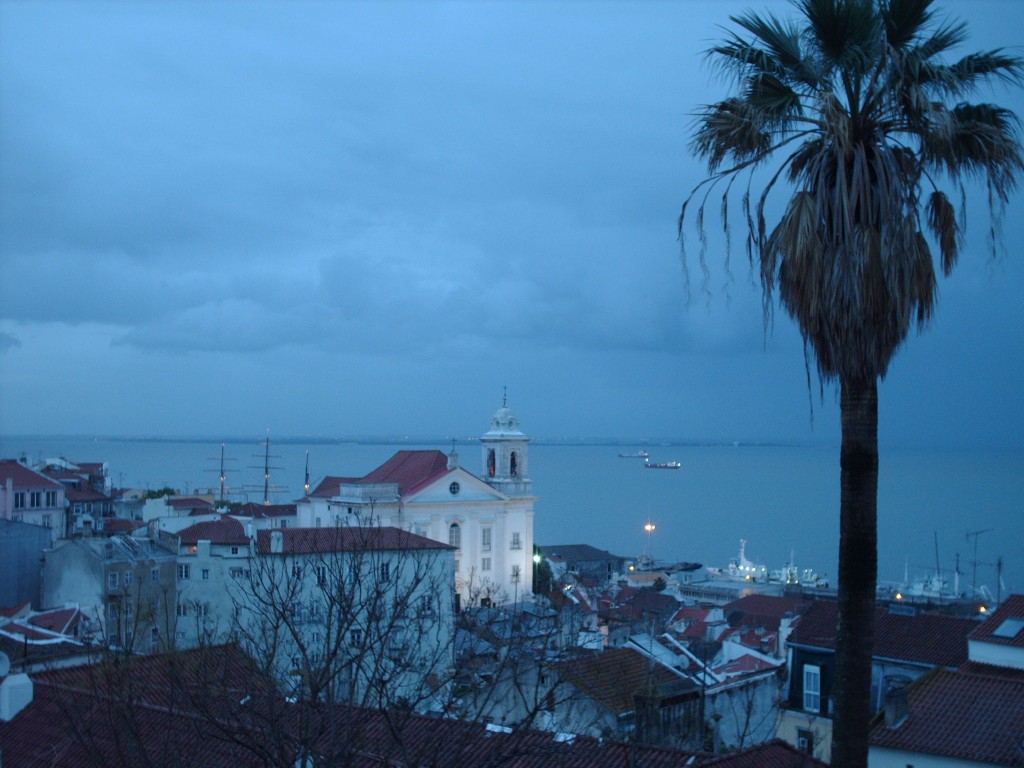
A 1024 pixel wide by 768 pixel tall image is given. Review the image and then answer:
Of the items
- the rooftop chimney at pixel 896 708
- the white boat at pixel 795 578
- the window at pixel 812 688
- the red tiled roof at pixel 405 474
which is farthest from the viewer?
the white boat at pixel 795 578

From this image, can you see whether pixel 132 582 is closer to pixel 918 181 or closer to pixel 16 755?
pixel 16 755

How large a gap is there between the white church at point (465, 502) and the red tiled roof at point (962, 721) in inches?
1606

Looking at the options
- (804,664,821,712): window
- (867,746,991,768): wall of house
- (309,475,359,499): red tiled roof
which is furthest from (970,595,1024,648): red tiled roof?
(309,475,359,499): red tiled roof

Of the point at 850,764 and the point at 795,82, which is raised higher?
the point at 795,82

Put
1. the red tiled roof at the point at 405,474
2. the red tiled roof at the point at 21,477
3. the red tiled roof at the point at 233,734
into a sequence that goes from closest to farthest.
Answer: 1. the red tiled roof at the point at 233,734
2. the red tiled roof at the point at 21,477
3. the red tiled roof at the point at 405,474

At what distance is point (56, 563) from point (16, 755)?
821 inches

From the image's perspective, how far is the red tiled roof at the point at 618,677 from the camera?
15898 millimetres

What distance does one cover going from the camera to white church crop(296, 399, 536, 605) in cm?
5762

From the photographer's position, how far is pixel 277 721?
696cm

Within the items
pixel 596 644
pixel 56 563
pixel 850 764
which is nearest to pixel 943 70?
pixel 850 764

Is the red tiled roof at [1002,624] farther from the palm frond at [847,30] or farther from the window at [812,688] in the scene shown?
the palm frond at [847,30]

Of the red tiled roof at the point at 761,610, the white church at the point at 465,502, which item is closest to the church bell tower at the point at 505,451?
the white church at the point at 465,502

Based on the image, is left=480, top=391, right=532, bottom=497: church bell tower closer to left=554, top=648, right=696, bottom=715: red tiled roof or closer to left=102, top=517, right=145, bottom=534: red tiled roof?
left=102, top=517, right=145, bottom=534: red tiled roof

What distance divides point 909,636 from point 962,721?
574 centimetres
